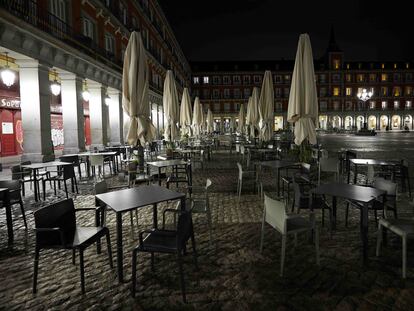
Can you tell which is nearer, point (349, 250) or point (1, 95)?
point (349, 250)

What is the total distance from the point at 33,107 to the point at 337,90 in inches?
2702

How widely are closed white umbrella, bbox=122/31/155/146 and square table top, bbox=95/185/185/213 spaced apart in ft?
9.09

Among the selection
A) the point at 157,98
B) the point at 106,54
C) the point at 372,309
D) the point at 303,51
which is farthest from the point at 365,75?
the point at 372,309

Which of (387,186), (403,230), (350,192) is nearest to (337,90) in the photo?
(387,186)

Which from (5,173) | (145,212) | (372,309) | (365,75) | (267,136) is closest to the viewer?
(372,309)

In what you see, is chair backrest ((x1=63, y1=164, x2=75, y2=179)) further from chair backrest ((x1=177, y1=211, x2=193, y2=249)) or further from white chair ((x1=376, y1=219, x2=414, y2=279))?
white chair ((x1=376, y1=219, x2=414, y2=279))

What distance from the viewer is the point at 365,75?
227ft

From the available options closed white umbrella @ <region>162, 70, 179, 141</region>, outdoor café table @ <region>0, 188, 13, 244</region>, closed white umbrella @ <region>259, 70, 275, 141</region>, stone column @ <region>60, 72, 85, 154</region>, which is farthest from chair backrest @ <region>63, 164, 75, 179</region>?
stone column @ <region>60, 72, 85, 154</region>

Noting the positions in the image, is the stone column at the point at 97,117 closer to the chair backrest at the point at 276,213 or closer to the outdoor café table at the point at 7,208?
the outdoor café table at the point at 7,208

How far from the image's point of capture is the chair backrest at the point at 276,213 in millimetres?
3410

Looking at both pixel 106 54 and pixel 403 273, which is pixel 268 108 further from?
pixel 106 54

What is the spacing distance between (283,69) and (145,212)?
2730 inches

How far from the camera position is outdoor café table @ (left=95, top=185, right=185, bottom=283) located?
3310mm

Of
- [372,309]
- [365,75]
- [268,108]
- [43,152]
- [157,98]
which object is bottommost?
[372,309]
